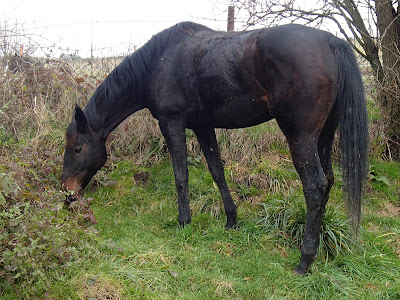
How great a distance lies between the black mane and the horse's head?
15 cm

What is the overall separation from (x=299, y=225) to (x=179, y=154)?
158 centimetres

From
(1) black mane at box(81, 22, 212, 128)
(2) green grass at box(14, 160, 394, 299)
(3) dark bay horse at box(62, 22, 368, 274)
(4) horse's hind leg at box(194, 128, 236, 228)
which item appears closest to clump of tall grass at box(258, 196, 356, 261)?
(2) green grass at box(14, 160, 394, 299)

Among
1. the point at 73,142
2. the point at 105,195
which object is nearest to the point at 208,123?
the point at 73,142

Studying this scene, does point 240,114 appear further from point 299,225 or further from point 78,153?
point 78,153

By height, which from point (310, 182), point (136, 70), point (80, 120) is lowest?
point (310, 182)

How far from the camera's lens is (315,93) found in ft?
10.6

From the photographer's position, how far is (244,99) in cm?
376

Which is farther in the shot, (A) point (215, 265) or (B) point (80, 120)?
(B) point (80, 120)

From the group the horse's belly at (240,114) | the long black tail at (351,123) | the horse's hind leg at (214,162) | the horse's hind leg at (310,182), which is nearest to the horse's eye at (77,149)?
the horse's hind leg at (214,162)

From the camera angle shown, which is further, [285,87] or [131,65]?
[131,65]

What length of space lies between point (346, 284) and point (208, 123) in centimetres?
218

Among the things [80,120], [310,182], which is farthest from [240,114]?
[80,120]

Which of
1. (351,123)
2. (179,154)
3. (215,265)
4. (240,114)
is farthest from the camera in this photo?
(179,154)

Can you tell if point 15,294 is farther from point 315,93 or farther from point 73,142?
point 315,93
